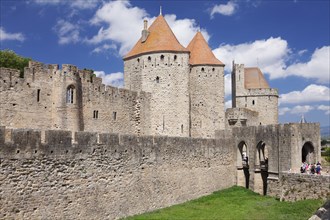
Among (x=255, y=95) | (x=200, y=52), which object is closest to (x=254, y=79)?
(x=255, y=95)

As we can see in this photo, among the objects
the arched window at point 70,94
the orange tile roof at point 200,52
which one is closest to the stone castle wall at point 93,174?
the arched window at point 70,94

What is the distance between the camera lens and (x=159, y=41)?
28.4m

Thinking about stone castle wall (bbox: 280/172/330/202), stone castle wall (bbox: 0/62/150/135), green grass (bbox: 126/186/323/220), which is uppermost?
stone castle wall (bbox: 0/62/150/135)

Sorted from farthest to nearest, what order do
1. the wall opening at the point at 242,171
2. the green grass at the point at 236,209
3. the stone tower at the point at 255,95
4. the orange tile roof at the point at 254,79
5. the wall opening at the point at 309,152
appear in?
the orange tile roof at the point at 254,79 < the stone tower at the point at 255,95 < the wall opening at the point at 242,171 < the wall opening at the point at 309,152 < the green grass at the point at 236,209

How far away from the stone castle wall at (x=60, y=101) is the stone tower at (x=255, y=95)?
62.4ft

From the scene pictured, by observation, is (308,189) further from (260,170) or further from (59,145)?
(59,145)

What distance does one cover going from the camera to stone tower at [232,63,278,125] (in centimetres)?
4088

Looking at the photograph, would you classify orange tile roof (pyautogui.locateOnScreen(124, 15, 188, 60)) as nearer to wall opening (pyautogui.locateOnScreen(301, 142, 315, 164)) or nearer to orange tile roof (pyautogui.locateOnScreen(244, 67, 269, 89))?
wall opening (pyautogui.locateOnScreen(301, 142, 315, 164))

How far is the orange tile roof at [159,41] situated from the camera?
2803 cm

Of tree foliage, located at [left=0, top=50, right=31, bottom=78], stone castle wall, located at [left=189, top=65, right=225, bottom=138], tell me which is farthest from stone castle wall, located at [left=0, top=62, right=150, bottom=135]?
tree foliage, located at [left=0, top=50, right=31, bottom=78]

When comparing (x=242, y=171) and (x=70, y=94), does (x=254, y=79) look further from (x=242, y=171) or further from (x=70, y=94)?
(x=70, y=94)

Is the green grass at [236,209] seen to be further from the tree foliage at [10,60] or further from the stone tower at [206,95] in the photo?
the tree foliage at [10,60]

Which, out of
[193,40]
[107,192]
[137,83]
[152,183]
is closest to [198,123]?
[137,83]

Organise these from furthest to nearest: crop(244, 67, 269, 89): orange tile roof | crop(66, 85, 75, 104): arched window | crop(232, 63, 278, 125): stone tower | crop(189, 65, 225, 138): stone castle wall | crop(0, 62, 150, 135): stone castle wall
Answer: crop(244, 67, 269, 89): orange tile roof, crop(232, 63, 278, 125): stone tower, crop(189, 65, 225, 138): stone castle wall, crop(66, 85, 75, 104): arched window, crop(0, 62, 150, 135): stone castle wall
